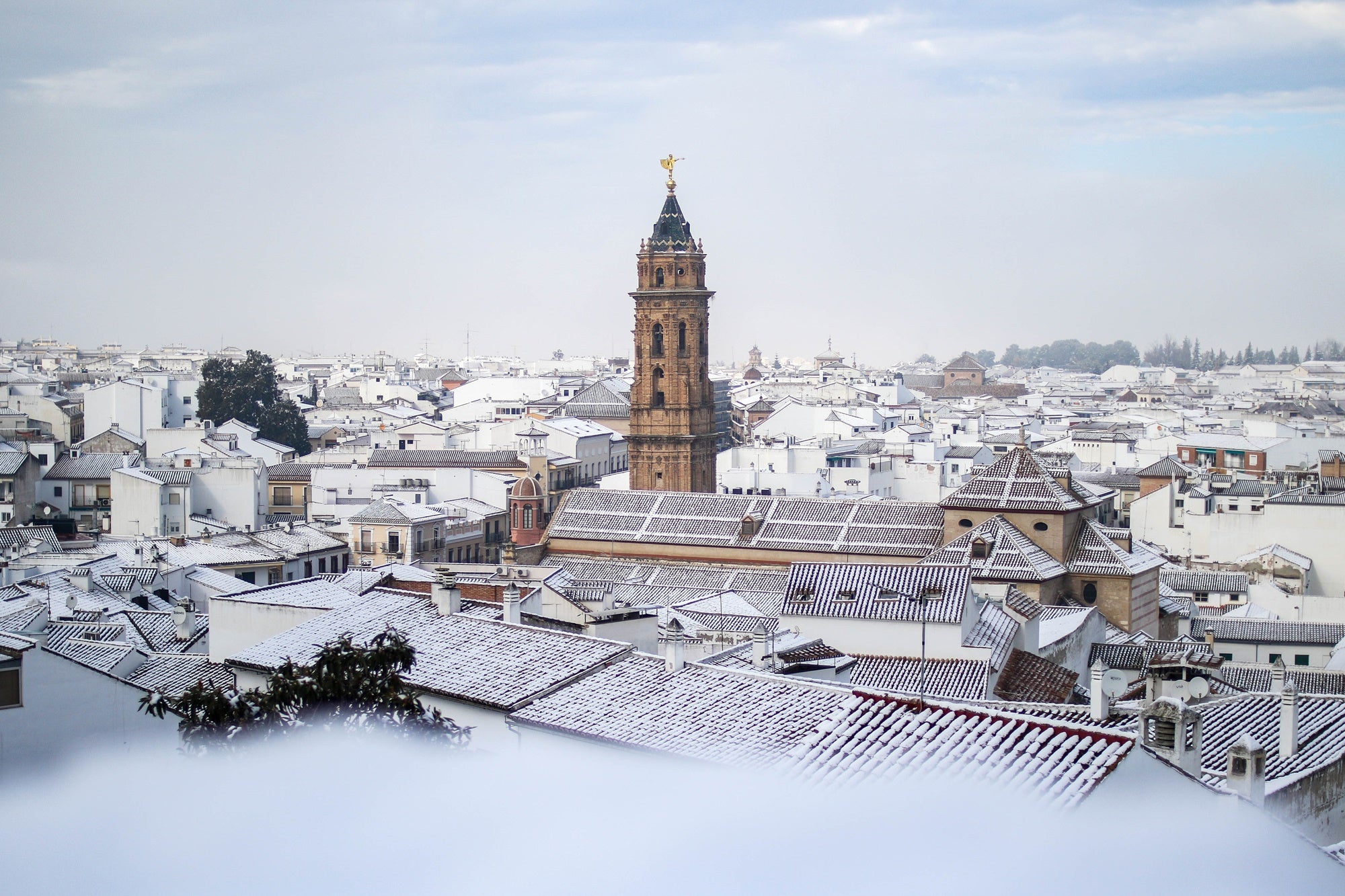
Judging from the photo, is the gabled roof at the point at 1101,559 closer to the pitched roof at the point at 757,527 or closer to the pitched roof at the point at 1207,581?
the pitched roof at the point at 757,527

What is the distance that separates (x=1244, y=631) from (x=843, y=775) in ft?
56.2

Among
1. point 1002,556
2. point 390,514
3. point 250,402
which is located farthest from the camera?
point 250,402

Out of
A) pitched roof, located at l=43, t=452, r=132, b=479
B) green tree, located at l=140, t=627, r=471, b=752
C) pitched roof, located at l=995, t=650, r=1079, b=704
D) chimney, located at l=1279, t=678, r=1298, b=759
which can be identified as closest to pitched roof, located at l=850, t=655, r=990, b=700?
pitched roof, located at l=995, t=650, r=1079, b=704

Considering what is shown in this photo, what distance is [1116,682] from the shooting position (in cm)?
1739

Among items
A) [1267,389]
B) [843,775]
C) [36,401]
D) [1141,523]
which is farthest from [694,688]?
[1267,389]

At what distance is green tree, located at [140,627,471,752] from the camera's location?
7.36 meters

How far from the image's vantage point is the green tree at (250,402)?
50.4m

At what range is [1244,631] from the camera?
2298 cm

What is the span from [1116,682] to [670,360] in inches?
714

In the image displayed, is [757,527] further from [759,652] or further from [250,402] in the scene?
[250,402]

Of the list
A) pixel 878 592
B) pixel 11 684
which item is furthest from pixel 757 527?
pixel 11 684

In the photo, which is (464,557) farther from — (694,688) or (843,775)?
(843,775)

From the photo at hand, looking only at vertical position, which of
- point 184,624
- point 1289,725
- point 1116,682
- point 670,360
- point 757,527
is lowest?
point 1116,682

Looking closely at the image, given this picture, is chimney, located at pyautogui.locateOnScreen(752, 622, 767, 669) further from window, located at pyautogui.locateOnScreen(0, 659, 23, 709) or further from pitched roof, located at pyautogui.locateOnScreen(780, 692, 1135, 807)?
window, located at pyautogui.locateOnScreen(0, 659, 23, 709)
